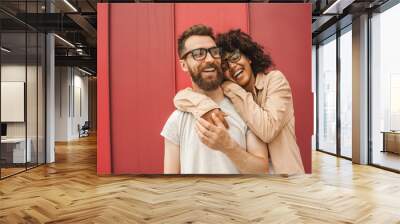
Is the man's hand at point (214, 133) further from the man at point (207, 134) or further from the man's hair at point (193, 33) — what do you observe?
the man's hair at point (193, 33)

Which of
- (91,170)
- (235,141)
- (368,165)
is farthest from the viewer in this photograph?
(368,165)

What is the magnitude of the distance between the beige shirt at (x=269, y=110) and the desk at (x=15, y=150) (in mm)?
3174

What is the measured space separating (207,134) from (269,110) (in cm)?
104

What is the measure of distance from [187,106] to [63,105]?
35.3ft

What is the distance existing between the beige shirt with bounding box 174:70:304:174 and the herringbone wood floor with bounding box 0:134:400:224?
366 millimetres

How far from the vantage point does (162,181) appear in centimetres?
605

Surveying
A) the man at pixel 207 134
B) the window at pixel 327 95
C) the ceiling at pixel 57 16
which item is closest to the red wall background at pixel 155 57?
the man at pixel 207 134

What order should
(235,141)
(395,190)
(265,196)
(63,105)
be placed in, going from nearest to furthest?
(265,196)
(395,190)
(235,141)
(63,105)

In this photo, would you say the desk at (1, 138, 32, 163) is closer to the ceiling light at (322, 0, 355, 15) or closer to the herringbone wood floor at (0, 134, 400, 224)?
the herringbone wood floor at (0, 134, 400, 224)

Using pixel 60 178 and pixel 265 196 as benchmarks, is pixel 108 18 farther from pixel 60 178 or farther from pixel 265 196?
pixel 265 196

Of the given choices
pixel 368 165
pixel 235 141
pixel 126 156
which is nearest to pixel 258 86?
pixel 235 141

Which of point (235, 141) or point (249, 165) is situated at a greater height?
point (235, 141)

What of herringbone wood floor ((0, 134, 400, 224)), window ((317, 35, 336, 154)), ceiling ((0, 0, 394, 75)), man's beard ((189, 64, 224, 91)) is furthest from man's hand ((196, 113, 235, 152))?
window ((317, 35, 336, 154))

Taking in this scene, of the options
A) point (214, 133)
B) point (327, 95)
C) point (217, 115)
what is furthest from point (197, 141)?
point (327, 95)
